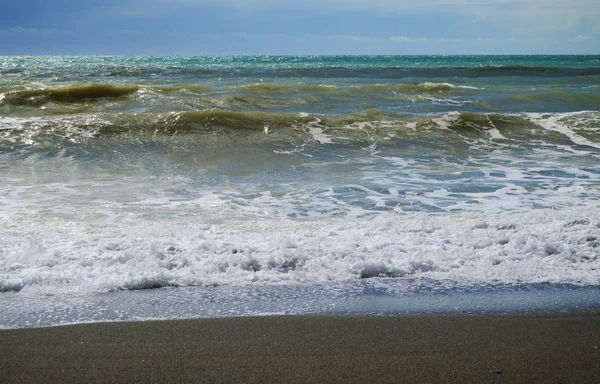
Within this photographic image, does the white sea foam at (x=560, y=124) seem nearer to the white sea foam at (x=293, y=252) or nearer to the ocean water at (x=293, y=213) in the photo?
the ocean water at (x=293, y=213)

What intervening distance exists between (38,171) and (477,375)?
26.4 ft

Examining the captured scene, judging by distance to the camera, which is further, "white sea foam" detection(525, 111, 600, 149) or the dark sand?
"white sea foam" detection(525, 111, 600, 149)

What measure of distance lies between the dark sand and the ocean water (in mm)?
247

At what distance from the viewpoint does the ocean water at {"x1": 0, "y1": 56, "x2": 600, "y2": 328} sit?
424 cm

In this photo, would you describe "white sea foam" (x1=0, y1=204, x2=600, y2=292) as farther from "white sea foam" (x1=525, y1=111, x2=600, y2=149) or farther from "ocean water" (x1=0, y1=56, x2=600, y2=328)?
"white sea foam" (x1=525, y1=111, x2=600, y2=149)

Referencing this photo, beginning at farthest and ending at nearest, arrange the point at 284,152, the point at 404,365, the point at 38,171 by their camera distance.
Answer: the point at 284,152 < the point at 38,171 < the point at 404,365

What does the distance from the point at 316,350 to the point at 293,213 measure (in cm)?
342

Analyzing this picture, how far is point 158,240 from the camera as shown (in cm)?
521

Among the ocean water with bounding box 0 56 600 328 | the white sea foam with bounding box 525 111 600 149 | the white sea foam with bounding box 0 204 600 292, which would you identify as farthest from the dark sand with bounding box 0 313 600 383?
the white sea foam with bounding box 525 111 600 149

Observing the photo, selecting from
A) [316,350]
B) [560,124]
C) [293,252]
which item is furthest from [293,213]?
[560,124]

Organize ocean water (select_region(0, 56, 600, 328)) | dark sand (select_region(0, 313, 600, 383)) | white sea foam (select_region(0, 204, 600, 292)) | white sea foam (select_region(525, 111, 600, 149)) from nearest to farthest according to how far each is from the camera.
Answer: dark sand (select_region(0, 313, 600, 383)) < ocean water (select_region(0, 56, 600, 328)) < white sea foam (select_region(0, 204, 600, 292)) < white sea foam (select_region(525, 111, 600, 149))

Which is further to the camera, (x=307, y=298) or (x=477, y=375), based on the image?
(x=307, y=298)

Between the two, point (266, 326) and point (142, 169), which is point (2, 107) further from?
point (266, 326)

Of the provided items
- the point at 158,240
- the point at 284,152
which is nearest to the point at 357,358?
the point at 158,240
